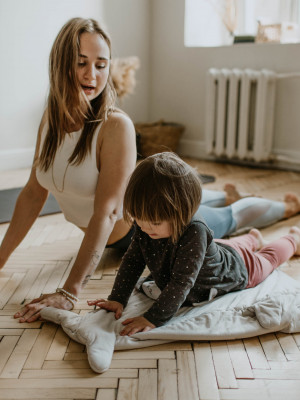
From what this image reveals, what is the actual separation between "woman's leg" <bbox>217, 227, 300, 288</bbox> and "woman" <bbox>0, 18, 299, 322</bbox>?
417 millimetres

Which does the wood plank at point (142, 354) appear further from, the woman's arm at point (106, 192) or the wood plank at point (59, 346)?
the woman's arm at point (106, 192)

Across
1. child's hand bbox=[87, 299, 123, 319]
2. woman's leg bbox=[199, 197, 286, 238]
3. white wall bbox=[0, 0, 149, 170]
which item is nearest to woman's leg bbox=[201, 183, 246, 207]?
woman's leg bbox=[199, 197, 286, 238]

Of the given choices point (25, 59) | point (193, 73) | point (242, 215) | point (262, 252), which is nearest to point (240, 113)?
point (193, 73)

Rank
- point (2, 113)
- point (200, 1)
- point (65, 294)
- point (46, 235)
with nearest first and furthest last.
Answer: point (65, 294) → point (46, 235) → point (2, 113) → point (200, 1)

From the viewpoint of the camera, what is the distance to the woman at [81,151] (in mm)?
1429

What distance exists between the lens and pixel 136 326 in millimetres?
1271

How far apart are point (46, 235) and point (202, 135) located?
7.44 ft

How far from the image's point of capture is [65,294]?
142cm

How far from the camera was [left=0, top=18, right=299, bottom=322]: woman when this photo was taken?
1.43m

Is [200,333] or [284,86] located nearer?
[200,333]

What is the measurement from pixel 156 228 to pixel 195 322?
0.95ft

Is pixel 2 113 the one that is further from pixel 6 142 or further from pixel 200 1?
pixel 200 1

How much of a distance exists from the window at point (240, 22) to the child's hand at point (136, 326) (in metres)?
2.85

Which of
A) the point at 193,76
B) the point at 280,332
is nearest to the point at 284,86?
the point at 193,76
